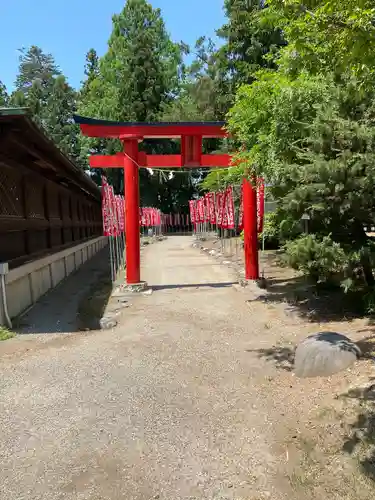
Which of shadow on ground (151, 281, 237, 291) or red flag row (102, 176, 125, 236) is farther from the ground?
red flag row (102, 176, 125, 236)

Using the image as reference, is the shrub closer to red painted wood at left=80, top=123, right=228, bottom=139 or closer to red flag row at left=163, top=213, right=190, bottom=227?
red painted wood at left=80, top=123, right=228, bottom=139

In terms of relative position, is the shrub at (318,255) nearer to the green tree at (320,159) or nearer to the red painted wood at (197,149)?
the green tree at (320,159)

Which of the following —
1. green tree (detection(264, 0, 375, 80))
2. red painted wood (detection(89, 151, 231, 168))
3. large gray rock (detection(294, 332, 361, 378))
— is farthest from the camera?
red painted wood (detection(89, 151, 231, 168))

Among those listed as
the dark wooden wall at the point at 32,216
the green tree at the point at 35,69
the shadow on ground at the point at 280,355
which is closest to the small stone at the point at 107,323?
the dark wooden wall at the point at 32,216

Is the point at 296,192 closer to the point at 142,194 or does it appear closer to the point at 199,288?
the point at 199,288

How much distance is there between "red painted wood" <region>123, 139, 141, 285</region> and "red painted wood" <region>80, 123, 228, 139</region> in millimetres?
267

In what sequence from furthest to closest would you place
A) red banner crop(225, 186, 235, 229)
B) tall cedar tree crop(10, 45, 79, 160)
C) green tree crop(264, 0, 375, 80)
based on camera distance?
tall cedar tree crop(10, 45, 79, 160) < red banner crop(225, 186, 235, 229) < green tree crop(264, 0, 375, 80)

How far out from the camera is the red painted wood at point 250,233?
12234 mm

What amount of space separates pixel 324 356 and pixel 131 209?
744cm

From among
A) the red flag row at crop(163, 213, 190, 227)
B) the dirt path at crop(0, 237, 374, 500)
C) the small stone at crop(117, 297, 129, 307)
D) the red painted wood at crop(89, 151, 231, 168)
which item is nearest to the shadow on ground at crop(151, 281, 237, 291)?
the small stone at crop(117, 297, 129, 307)

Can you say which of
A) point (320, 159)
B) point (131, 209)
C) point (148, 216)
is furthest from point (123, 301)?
point (148, 216)

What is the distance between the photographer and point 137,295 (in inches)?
444

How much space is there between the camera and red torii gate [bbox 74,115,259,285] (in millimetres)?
11664

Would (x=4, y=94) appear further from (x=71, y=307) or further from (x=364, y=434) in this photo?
(x=364, y=434)
